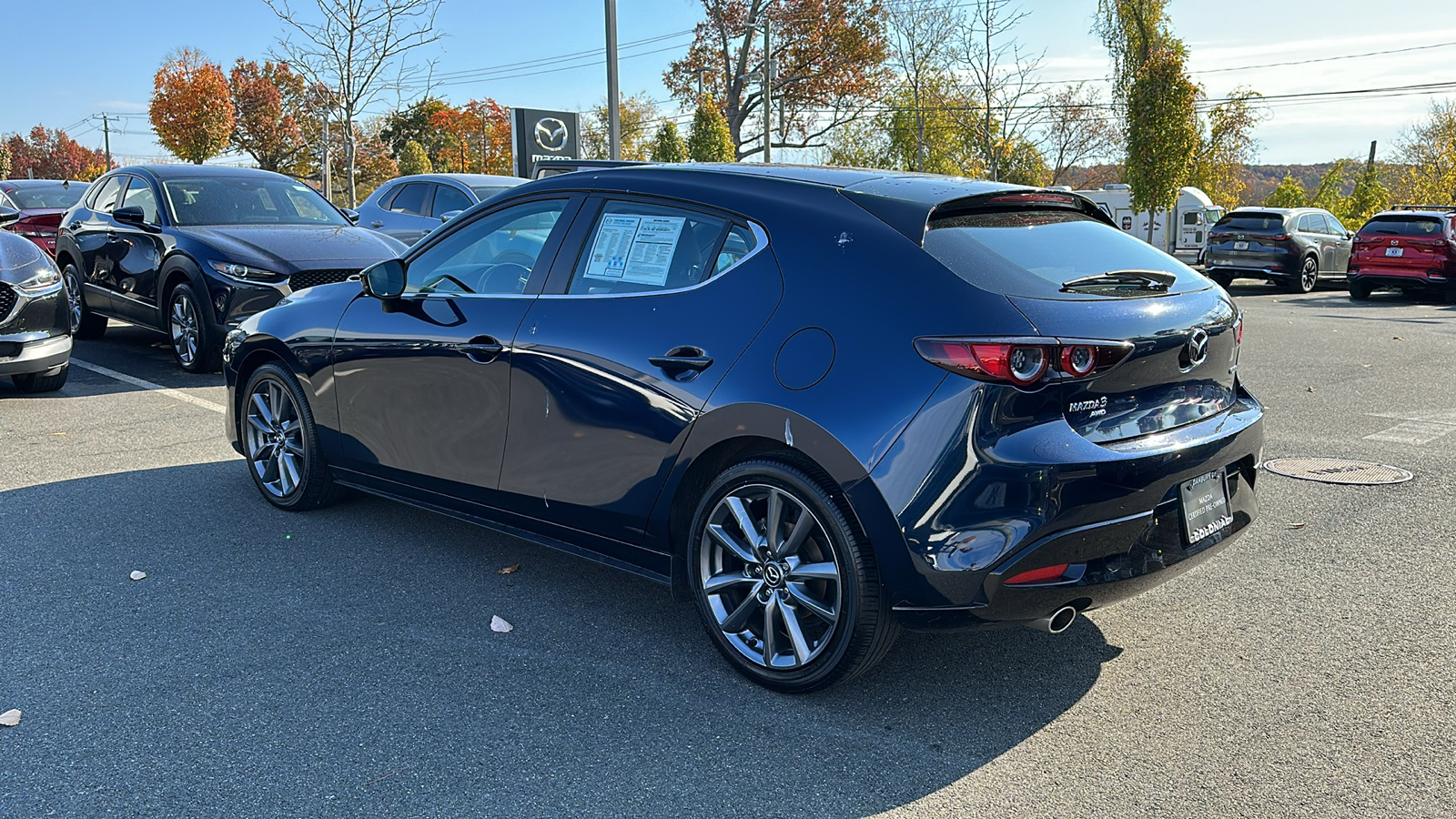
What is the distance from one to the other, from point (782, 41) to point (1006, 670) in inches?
1716

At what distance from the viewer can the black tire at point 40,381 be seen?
8.70m

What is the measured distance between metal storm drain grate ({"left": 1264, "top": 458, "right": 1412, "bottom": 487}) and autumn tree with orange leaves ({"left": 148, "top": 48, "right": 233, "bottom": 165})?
4995 centimetres

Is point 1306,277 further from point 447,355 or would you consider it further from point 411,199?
point 447,355

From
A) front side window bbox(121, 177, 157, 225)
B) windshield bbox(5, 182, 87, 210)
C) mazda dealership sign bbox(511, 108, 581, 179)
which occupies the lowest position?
front side window bbox(121, 177, 157, 225)

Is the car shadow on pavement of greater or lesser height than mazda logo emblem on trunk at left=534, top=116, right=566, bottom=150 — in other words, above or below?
below

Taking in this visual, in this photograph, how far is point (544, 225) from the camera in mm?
4188

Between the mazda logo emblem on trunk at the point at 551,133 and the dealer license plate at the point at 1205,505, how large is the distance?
2368 centimetres

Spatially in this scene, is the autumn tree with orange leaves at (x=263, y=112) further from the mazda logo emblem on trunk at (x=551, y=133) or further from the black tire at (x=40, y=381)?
the black tire at (x=40, y=381)

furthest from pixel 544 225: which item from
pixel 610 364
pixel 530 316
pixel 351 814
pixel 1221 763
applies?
pixel 1221 763

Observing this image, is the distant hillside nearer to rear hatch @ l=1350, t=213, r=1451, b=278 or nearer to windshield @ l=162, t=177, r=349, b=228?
rear hatch @ l=1350, t=213, r=1451, b=278

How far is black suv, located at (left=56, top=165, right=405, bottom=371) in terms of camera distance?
Answer: 9.05m

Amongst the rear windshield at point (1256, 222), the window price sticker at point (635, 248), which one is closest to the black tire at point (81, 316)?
the window price sticker at point (635, 248)

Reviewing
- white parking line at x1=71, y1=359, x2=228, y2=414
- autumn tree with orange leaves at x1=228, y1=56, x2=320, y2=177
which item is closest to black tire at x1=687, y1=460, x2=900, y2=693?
white parking line at x1=71, y1=359, x2=228, y2=414

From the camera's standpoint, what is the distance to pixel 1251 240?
21.4 m
